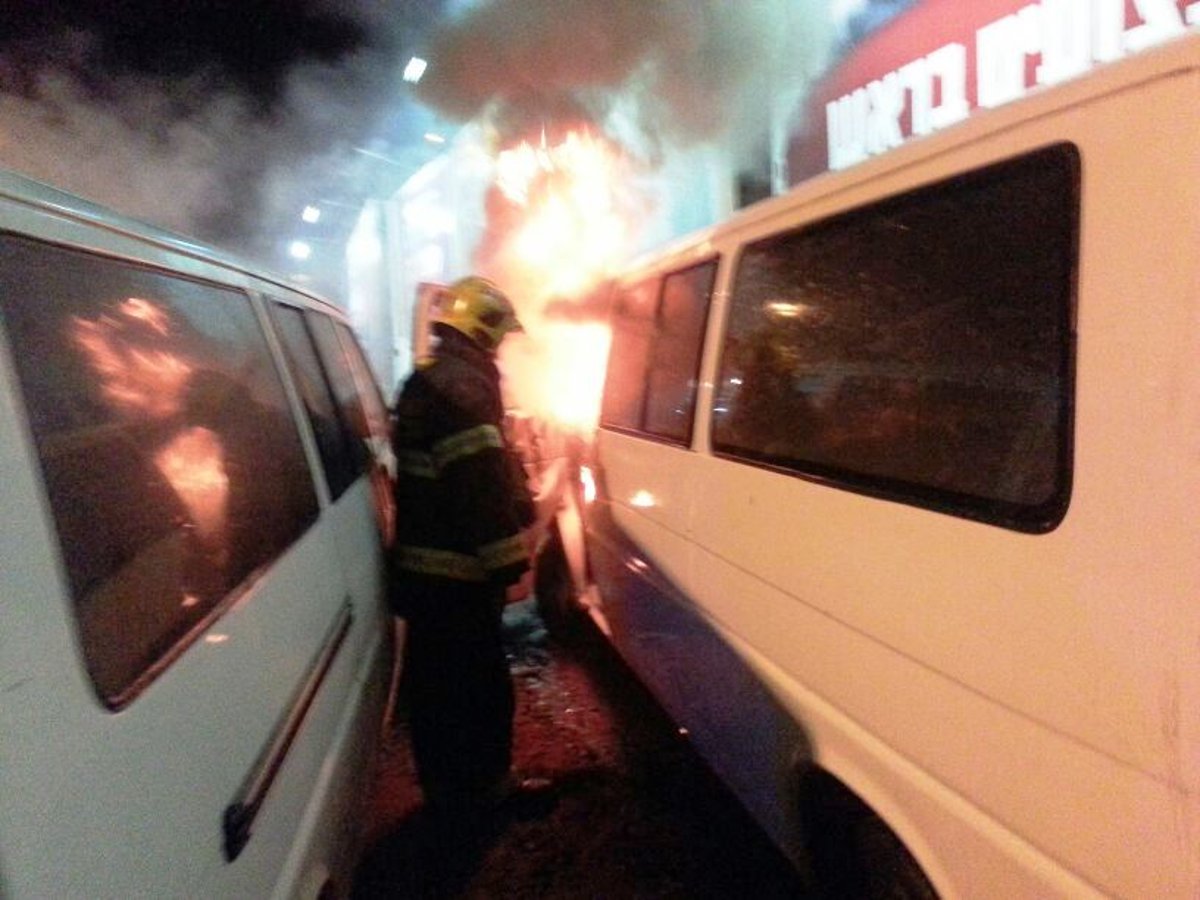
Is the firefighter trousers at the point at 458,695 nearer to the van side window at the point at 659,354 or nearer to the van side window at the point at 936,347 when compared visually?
the van side window at the point at 659,354

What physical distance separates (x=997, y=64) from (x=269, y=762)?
566 cm

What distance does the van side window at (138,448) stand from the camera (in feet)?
3.88

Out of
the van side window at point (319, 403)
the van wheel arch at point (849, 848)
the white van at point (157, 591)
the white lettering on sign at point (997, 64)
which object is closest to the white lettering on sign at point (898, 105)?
the white lettering on sign at point (997, 64)

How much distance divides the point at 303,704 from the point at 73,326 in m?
0.91

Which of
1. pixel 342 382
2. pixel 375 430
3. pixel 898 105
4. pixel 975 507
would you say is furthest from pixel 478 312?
pixel 898 105

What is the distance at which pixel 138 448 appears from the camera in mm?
1456

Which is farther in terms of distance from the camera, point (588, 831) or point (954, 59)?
point (954, 59)

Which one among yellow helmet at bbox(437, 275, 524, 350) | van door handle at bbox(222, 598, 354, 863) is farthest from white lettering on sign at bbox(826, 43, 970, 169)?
van door handle at bbox(222, 598, 354, 863)

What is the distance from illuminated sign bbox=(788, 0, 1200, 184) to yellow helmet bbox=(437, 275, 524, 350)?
6.68 feet

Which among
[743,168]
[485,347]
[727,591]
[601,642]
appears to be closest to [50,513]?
[727,591]

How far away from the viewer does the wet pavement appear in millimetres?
2838

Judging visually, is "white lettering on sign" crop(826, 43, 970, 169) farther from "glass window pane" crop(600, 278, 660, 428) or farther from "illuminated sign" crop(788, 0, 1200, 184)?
"glass window pane" crop(600, 278, 660, 428)

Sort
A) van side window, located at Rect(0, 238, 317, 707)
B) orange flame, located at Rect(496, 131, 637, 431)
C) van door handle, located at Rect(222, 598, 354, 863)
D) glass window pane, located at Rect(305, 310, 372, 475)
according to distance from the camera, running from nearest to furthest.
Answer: van side window, located at Rect(0, 238, 317, 707) < van door handle, located at Rect(222, 598, 354, 863) < glass window pane, located at Rect(305, 310, 372, 475) < orange flame, located at Rect(496, 131, 637, 431)

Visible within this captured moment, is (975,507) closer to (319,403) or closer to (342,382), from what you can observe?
(319,403)
